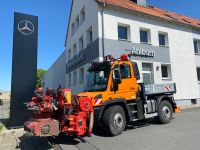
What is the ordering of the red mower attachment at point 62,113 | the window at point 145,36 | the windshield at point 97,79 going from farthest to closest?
the window at point 145,36, the windshield at point 97,79, the red mower attachment at point 62,113

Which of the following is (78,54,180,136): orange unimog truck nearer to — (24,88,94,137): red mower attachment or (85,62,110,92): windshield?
(85,62,110,92): windshield

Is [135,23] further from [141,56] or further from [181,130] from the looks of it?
[181,130]

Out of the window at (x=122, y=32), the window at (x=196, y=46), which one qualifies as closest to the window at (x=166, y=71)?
the window at (x=122, y=32)

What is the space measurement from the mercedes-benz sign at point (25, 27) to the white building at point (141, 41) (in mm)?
4913

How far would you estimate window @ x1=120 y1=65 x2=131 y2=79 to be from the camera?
8.26 m

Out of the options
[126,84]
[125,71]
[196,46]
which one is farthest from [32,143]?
[196,46]

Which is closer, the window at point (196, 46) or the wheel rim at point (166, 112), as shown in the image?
the wheel rim at point (166, 112)

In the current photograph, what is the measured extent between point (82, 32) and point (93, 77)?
1047 cm

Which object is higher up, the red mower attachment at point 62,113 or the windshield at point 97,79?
the windshield at point 97,79

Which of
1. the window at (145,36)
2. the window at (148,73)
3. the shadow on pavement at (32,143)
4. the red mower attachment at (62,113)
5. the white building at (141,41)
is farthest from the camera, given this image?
the window at (145,36)

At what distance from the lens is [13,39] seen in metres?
10.4

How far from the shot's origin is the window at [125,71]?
8.26m

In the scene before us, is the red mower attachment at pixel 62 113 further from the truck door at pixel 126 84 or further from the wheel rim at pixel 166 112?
the wheel rim at pixel 166 112

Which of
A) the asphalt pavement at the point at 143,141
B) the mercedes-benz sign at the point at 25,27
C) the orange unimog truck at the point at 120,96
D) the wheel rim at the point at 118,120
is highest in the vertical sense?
the mercedes-benz sign at the point at 25,27
